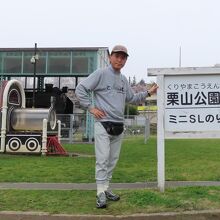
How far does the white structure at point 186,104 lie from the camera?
24.8 feet

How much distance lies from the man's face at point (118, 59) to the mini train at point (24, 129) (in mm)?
11222

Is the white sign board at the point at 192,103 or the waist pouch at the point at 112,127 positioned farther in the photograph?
the white sign board at the point at 192,103

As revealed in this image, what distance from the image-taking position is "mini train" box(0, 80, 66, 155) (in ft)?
58.1

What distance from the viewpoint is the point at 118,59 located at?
22.0 feet

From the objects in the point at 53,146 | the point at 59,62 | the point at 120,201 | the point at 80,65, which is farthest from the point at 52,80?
the point at 120,201

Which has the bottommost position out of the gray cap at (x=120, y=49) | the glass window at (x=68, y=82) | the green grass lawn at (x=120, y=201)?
the green grass lawn at (x=120, y=201)

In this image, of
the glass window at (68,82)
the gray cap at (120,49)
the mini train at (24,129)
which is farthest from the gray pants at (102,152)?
the glass window at (68,82)

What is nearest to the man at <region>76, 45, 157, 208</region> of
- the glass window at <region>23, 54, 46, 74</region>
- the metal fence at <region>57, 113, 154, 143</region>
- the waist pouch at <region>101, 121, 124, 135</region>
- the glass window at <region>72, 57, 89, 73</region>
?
the waist pouch at <region>101, 121, 124, 135</region>

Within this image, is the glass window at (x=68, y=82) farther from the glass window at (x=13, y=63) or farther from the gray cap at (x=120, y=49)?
the gray cap at (x=120, y=49)

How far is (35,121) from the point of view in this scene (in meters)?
18.2

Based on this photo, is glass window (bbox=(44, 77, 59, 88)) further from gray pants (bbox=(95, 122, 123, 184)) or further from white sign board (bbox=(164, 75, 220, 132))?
gray pants (bbox=(95, 122, 123, 184))

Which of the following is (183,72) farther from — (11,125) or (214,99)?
(11,125)

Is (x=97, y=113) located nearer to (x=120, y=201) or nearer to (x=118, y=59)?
(x=118, y=59)

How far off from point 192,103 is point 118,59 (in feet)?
5.23
